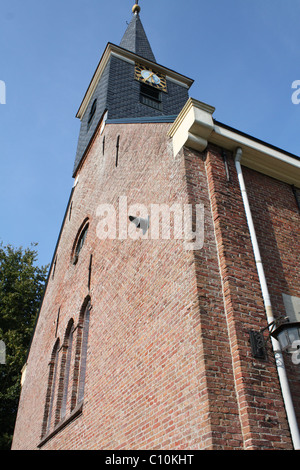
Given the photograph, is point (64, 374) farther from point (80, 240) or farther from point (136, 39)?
point (136, 39)

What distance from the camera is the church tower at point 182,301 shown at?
4070mm

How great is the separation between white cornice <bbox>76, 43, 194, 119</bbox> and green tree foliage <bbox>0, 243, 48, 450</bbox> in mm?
9790

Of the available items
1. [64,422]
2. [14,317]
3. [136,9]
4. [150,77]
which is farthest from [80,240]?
[136,9]

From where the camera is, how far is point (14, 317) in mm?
18922

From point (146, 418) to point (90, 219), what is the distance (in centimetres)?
608

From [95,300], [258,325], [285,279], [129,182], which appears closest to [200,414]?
[258,325]

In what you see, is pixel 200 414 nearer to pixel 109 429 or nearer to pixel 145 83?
pixel 109 429

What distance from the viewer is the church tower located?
4.07m

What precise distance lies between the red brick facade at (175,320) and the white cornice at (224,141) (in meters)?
0.16

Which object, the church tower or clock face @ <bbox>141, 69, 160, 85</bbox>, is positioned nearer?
the church tower

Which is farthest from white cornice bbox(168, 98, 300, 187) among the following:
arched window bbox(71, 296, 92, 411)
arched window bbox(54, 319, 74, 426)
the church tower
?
arched window bbox(54, 319, 74, 426)

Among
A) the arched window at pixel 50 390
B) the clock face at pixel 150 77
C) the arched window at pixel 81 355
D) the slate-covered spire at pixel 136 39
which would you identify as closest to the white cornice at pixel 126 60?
the clock face at pixel 150 77

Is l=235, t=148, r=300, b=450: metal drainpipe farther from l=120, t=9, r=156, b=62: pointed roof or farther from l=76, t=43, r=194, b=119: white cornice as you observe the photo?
l=120, t=9, r=156, b=62: pointed roof

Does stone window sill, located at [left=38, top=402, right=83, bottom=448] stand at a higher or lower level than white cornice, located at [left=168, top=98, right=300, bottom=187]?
lower
